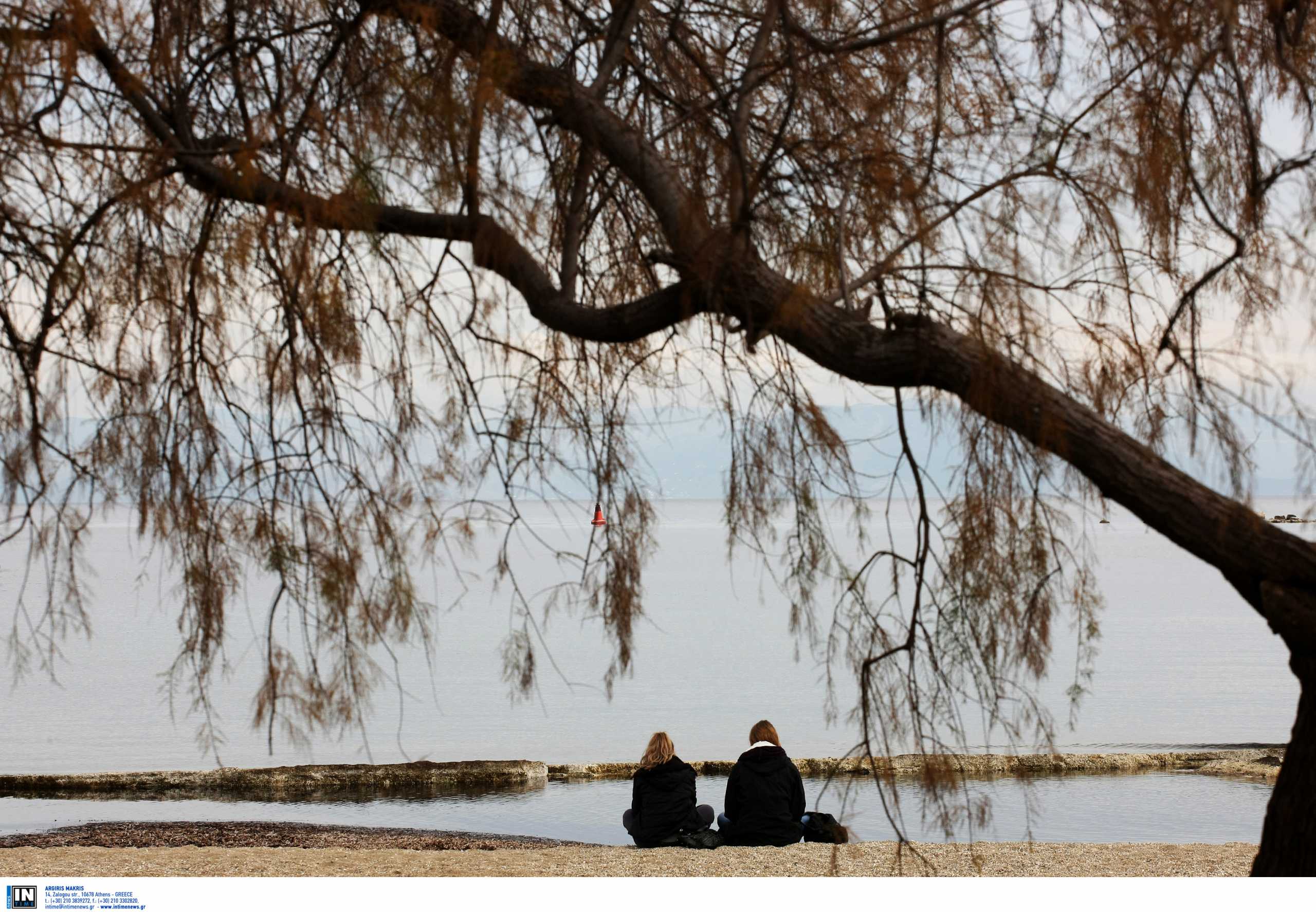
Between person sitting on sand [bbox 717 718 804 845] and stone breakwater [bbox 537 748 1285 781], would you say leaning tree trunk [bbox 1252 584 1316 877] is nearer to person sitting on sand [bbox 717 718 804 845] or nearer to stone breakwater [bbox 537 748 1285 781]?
person sitting on sand [bbox 717 718 804 845]

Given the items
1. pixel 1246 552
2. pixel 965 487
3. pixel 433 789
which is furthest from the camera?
pixel 433 789

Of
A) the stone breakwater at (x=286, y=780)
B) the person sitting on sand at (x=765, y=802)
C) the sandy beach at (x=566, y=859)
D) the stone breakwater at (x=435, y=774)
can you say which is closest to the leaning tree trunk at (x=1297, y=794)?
the sandy beach at (x=566, y=859)

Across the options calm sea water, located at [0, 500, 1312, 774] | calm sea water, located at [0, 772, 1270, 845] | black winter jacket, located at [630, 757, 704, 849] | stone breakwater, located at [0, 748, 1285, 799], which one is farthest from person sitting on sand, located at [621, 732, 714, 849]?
stone breakwater, located at [0, 748, 1285, 799]

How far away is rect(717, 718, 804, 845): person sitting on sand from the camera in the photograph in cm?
598

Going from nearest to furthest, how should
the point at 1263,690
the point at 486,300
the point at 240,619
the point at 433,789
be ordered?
the point at 486,300 < the point at 433,789 < the point at 1263,690 < the point at 240,619

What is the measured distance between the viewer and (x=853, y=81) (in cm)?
308

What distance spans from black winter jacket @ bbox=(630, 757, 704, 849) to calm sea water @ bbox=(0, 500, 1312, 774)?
2.11 feet

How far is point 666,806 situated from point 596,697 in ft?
34.3

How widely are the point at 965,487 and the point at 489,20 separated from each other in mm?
1350

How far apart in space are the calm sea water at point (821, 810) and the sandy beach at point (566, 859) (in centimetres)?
111

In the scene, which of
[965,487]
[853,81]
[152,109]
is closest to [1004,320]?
[965,487]

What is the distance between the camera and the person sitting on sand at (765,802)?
5977 millimetres

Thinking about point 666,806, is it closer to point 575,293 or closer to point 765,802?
point 765,802

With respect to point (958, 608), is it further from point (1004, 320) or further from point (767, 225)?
point (767, 225)
